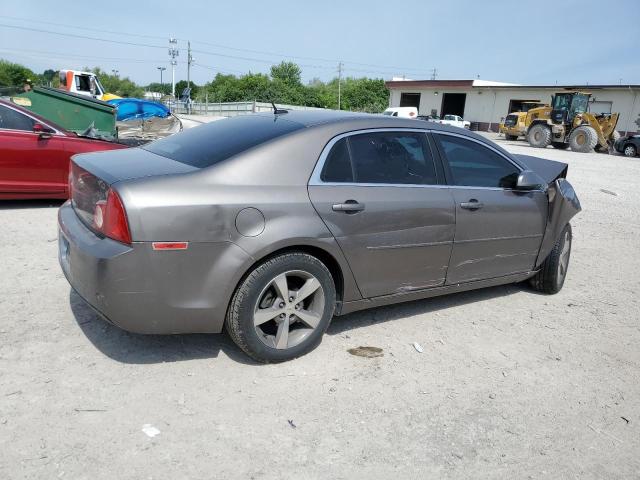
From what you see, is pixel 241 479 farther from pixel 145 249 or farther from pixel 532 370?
pixel 532 370

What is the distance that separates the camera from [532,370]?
11.6ft

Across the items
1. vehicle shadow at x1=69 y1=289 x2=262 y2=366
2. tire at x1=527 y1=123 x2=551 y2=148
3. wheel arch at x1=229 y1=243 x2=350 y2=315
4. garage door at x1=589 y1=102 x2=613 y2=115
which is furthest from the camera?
garage door at x1=589 y1=102 x2=613 y2=115

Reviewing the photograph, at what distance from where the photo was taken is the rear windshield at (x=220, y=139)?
10.8ft

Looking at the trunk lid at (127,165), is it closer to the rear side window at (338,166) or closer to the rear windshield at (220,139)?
the rear windshield at (220,139)

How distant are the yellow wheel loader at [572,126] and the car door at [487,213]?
80.1 feet

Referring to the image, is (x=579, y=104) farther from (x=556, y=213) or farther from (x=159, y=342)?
(x=159, y=342)

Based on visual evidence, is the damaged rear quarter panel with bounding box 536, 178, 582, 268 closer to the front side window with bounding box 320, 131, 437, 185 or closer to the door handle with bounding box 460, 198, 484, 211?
the door handle with bounding box 460, 198, 484, 211

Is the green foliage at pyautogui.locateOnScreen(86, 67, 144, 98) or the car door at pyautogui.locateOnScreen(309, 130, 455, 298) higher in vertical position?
the green foliage at pyautogui.locateOnScreen(86, 67, 144, 98)

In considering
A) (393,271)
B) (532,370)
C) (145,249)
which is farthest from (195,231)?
(532,370)

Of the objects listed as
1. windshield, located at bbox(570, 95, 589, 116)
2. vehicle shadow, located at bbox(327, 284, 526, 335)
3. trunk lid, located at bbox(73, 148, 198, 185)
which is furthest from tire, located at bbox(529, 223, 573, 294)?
windshield, located at bbox(570, 95, 589, 116)

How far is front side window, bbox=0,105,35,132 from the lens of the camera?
22.1 feet

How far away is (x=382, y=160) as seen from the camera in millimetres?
3668

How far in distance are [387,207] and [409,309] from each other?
4.03 feet

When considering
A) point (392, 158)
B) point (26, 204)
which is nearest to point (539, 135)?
point (26, 204)
